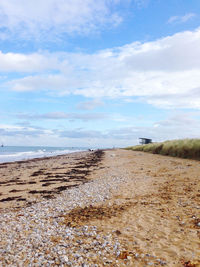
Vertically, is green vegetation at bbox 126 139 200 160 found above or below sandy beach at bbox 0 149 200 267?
above

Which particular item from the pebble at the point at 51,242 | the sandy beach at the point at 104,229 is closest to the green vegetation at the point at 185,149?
the sandy beach at the point at 104,229

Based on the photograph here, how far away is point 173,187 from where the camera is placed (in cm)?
1049

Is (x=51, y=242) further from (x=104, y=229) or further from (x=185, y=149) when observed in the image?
(x=185, y=149)

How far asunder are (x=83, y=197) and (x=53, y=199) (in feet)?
4.42

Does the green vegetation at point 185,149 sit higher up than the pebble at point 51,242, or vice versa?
the green vegetation at point 185,149

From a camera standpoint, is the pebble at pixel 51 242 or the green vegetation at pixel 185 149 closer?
the pebble at pixel 51 242

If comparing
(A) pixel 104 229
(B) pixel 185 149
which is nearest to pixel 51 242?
(A) pixel 104 229

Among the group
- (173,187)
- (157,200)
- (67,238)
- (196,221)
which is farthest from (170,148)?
(67,238)

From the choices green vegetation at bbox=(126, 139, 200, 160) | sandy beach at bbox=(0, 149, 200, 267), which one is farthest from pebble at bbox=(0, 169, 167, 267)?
green vegetation at bbox=(126, 139, 200, 160)

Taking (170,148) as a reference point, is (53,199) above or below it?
below

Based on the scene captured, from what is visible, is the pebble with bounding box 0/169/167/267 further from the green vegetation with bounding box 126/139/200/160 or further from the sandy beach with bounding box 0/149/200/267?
the green vegetation with bounding box 126/139/200/160

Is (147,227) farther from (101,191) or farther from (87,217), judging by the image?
(101,191)

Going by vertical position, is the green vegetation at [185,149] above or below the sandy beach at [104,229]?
above

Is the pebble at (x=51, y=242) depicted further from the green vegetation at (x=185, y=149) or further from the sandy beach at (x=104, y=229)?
the green vegetation at (x=185, y=149)
